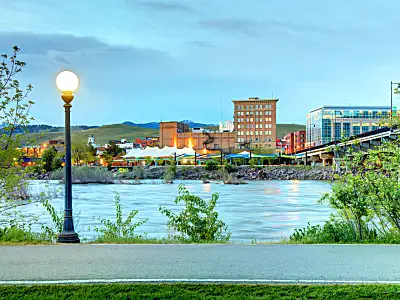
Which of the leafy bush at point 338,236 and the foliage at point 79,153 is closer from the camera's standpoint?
the leafy bush at point 338,236

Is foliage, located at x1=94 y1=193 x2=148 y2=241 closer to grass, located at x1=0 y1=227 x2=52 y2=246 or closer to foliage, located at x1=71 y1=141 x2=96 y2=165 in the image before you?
grass, located at x1=0 y1=227 x2=52 y2=246

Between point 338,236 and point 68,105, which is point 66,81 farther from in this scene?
point 338,236

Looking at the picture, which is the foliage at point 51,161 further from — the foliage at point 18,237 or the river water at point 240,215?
the foliage at point 18,237

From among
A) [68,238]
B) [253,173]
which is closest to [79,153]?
[253,173]

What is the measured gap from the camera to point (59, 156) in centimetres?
9125

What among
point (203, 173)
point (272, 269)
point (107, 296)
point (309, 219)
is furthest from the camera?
point (203, 173)

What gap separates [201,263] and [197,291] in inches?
63.9

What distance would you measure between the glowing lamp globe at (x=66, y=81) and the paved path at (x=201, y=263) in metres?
3.55

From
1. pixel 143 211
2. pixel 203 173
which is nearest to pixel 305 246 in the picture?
pixel 143 211

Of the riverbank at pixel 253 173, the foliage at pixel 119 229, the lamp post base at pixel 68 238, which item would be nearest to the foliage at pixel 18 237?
the lamp post base at pixel 68 238

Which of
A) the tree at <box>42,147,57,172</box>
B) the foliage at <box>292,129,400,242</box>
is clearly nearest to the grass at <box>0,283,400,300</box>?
the foliage at <box>292,129,400,242</box>

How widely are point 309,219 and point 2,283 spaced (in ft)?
67.1

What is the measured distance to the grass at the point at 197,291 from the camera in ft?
22.9

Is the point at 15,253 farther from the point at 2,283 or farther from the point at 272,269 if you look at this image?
the point at 272,269
